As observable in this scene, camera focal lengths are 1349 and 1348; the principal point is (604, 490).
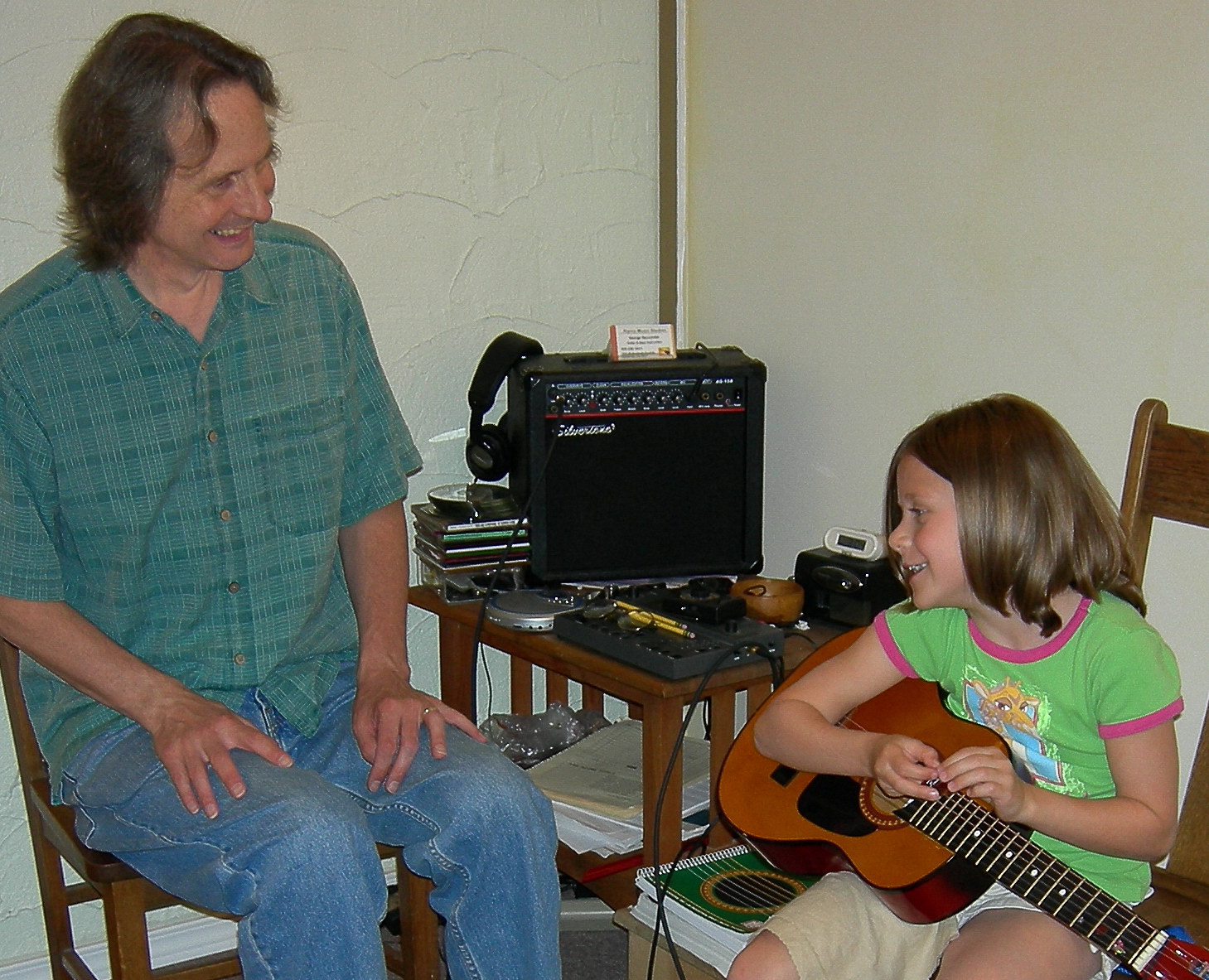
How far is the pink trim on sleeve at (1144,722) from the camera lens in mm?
1267

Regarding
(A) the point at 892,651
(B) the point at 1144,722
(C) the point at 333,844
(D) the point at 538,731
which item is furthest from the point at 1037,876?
(D) the point at 538,731

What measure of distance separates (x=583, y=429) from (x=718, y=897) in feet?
2.39

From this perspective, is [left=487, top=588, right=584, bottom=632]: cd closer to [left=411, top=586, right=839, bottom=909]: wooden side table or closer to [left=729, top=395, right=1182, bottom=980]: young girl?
[left=411, top=586, right=839, bottom=909]: wooden side table

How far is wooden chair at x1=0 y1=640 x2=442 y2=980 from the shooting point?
1513 mm

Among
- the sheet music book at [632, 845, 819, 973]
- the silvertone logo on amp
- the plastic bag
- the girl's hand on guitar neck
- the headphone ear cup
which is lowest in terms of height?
the plastic bag

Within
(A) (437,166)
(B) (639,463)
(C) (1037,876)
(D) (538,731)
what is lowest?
(D) (538,731)

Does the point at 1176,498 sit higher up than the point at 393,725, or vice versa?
the point at 1176,498

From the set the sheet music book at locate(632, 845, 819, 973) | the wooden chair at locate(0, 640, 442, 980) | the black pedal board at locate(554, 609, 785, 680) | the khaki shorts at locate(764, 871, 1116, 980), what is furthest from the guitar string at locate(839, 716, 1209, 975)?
the wooden chair at locate(0, 640, 442, 980)

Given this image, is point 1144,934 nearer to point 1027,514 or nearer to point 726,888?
point 1027,514

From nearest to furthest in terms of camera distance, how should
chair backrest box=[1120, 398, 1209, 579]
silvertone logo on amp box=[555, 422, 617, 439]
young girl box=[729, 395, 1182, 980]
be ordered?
young girl box=[729, 395, 1182, 980]
chair backrest box=[1120, 398, 1209, 579]
silvertone logo on amp box=[555, 422, 617, 439]

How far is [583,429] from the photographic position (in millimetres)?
1970

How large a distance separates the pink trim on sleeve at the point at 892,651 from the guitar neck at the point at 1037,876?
18 centimetres

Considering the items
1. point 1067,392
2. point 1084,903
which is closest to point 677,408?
point 1067,392

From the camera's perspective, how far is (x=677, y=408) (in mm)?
1997
